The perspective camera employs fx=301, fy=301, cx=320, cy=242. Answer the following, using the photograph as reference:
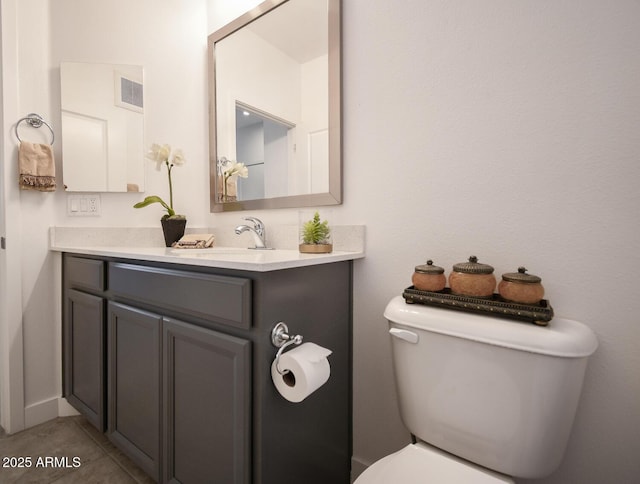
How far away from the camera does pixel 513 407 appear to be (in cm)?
71

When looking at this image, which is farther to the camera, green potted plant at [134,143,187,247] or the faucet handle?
green potted plant at [134,143,187,247]

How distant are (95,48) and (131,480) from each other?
6.70 ft

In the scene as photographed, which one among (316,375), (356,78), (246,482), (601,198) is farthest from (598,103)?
(246,482)

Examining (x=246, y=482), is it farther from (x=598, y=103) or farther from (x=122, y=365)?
(x=598, y=103)

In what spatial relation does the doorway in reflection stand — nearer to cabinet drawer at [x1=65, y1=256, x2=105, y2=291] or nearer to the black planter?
the black planter

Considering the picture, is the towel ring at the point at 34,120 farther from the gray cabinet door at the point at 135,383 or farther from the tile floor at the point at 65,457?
the tile floor at the point at 65,457

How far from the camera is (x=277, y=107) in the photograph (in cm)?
138

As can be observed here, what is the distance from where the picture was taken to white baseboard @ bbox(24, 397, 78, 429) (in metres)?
1.48

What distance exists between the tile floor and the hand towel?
117 centimetres

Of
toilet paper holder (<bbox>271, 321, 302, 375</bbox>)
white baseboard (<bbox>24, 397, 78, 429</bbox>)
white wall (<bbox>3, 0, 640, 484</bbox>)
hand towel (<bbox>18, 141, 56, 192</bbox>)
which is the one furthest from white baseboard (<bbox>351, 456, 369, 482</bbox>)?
hand towel (<bbox>18, 141, 56, 192</bbox>)

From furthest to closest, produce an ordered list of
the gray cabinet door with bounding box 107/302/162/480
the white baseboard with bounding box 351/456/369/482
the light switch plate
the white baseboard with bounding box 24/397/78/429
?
the light switch plate → the white baseboard with bounding box 24/397/78/429 → the white baseboard with bounding box 351/456/369/482 → the gray cabinet door with bounding box 107/302/162/480

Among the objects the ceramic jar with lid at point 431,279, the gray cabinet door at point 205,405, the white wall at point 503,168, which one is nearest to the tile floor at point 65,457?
the gray cabinet door at point 205,405

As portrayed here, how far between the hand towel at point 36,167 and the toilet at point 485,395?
175cm

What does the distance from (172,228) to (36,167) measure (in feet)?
2.15
